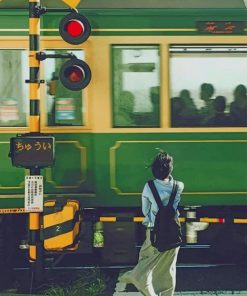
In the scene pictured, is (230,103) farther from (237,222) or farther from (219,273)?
(219,273)

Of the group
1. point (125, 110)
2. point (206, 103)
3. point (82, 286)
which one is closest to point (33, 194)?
point (82, 286)

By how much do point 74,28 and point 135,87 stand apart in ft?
4.50

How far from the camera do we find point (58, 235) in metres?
7.14

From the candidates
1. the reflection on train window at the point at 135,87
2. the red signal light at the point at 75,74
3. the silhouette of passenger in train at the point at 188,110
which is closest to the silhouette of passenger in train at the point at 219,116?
the silhouette of passenger in train at the point at 188,110

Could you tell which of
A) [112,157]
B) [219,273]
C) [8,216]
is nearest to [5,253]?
[8,216]

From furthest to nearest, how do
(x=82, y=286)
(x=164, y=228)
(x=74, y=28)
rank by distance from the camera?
(x=82, y=286) → (x=74, y=28) → (x=164, y=228)

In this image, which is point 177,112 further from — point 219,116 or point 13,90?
point 13,90

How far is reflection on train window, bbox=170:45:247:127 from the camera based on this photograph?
7582 millimetres

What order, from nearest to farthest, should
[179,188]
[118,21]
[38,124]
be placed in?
1. [179,188]
2. [38,124]
3. [118,21]

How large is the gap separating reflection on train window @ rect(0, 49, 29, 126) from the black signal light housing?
119 centimetres

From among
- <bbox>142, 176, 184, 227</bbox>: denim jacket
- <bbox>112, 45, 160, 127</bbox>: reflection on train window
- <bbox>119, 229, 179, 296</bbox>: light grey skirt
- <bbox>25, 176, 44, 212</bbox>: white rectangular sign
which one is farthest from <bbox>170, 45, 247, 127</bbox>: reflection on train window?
<bbox>119, 229, 179, 296</bbox>: light grey skirt

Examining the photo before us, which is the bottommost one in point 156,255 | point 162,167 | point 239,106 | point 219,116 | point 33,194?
point 156,255

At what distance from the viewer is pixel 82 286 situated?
274 inches

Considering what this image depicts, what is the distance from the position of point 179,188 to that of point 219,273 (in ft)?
7.78
